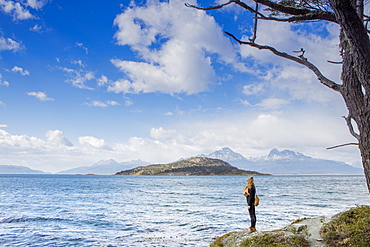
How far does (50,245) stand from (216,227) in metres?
10.5

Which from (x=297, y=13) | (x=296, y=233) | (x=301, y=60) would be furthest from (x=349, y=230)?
(x=297, y=13)

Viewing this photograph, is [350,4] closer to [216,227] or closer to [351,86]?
[351,86]

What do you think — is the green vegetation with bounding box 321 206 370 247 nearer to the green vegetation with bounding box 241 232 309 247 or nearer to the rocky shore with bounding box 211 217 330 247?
the rocky shore with bounding box 211 217 330 247

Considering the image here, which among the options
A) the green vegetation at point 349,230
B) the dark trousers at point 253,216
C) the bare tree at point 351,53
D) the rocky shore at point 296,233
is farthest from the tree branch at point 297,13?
the dark trousers at point 253,216

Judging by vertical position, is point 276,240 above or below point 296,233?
below

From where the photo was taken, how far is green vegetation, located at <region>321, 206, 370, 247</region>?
23.3 feet

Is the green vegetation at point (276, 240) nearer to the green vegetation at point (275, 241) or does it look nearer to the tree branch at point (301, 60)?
the green vegetation at point (275, 241)

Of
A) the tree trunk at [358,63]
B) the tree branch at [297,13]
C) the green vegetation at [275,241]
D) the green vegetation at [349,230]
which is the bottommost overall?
the green vegetation at [275,241]

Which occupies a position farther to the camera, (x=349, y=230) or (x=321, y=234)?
(x=321, y=234)

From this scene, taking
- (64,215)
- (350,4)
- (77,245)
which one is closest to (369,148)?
(350,4)

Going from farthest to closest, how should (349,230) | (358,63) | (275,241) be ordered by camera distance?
(275,241)
(349,230)
(358,63)

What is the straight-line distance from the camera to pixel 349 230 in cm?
746

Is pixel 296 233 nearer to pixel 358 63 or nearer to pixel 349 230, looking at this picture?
pixel 349 230

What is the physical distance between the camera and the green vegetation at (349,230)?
7102mm
